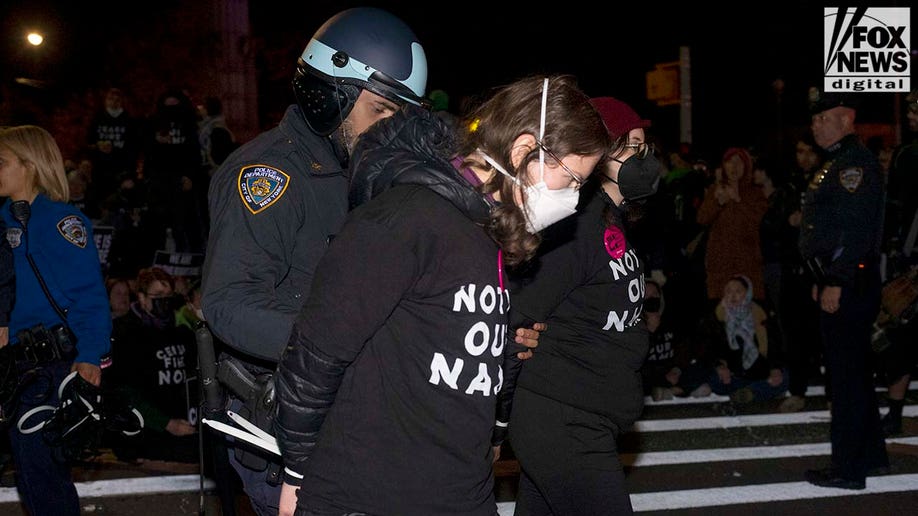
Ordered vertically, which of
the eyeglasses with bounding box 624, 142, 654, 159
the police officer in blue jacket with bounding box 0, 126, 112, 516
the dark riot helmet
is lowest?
the police officer in blue jacket with bounding box 0, 126, 112, 516

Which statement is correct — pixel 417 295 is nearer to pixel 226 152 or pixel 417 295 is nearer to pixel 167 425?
pixel 167 425

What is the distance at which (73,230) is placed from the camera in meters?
4.68

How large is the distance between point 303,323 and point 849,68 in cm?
1079

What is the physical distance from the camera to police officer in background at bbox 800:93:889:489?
21.1 ft

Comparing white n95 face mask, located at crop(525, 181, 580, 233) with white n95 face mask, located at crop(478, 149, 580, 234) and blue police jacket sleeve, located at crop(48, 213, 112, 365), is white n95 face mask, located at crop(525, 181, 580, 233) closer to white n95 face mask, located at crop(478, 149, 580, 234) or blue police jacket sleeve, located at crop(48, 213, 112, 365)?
white n95 face mask, located at crop(478, 149, 580, 234)

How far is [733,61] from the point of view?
34.8 meters

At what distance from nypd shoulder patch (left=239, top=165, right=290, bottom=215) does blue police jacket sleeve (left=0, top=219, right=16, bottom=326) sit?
192 centimetres

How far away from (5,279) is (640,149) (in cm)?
266

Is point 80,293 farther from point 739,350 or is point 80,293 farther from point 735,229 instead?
point 735,229

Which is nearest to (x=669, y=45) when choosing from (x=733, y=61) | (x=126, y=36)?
(x=733, y=61)

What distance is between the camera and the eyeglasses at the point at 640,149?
442 cm

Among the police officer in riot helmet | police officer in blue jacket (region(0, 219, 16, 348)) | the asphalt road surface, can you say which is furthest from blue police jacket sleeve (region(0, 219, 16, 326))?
the asphalt road surface

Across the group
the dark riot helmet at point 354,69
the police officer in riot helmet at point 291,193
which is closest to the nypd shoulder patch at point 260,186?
the police officer in riot helmet at point 291,193

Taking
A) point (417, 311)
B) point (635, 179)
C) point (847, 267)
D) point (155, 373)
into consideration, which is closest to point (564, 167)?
point (417, 311)
